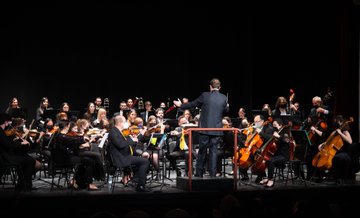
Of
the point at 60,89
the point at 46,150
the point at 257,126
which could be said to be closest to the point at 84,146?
the point at 46,150

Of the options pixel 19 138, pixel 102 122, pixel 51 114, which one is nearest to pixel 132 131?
pixel 102 122

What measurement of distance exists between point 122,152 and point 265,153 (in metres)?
2.55

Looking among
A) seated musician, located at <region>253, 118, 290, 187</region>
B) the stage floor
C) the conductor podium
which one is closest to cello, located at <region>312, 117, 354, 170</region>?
seated musician, located at <region>253, 118, 290, 187</region>

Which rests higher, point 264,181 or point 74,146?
point 74,146

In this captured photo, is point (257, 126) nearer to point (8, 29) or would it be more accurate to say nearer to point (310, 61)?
point (310, 61)

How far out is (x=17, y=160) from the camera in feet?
25.0

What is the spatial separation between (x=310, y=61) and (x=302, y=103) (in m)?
1.25

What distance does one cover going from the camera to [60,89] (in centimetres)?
1432

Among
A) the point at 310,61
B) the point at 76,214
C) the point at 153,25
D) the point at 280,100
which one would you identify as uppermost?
the point at 153,25

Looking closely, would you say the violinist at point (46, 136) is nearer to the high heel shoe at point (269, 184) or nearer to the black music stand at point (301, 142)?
the high heel shoe at point (269, 184)

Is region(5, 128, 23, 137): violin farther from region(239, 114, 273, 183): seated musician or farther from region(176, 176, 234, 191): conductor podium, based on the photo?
region(239, 114, 273, 183): seated musician

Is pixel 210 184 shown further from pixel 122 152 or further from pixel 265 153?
pixel 265 153

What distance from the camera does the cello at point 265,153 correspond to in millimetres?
8370

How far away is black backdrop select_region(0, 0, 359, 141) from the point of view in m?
13.8
